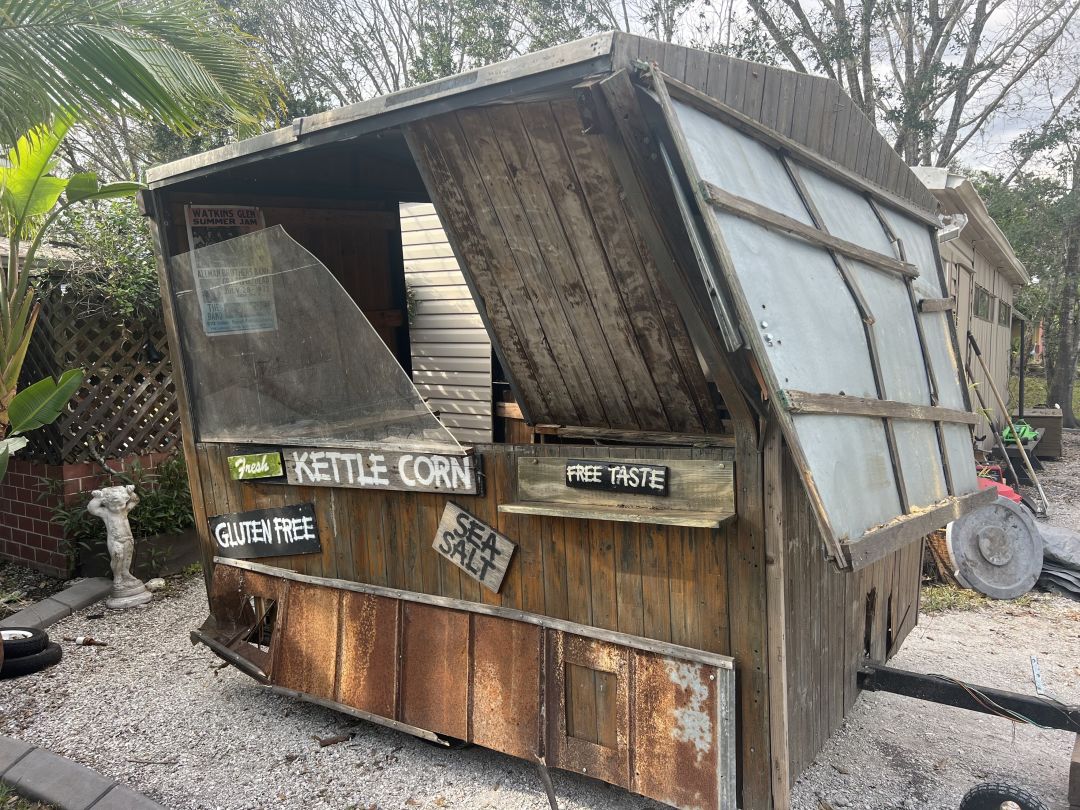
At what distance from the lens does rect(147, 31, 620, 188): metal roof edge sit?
2.32 metres

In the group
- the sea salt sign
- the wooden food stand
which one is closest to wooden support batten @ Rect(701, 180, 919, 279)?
the wooden food stand

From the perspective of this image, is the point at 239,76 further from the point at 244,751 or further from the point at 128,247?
the point at 244,751

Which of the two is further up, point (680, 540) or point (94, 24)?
point (94, 24)

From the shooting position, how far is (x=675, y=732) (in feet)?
9.96

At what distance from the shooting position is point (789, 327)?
2.57m

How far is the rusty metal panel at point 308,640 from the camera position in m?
4.12

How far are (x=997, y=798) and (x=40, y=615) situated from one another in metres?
6.35

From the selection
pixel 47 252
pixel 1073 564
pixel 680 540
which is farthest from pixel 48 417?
pixel 1073 564

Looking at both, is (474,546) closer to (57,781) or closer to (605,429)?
(605,429)

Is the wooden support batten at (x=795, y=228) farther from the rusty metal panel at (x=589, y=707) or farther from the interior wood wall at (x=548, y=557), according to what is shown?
the rusty metal panel at (x=589, y=707)

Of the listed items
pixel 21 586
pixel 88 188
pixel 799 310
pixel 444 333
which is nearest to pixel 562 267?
pixel 799 310

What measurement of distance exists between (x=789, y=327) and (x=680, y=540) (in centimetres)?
95

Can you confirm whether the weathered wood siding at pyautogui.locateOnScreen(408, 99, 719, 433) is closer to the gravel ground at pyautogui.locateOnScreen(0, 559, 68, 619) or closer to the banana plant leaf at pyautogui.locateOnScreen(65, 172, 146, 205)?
the banana plant leaf at pyautogui.locateOnScreen(65, 172, 146, 205)

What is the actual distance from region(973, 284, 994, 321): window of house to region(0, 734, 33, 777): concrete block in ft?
42.3
